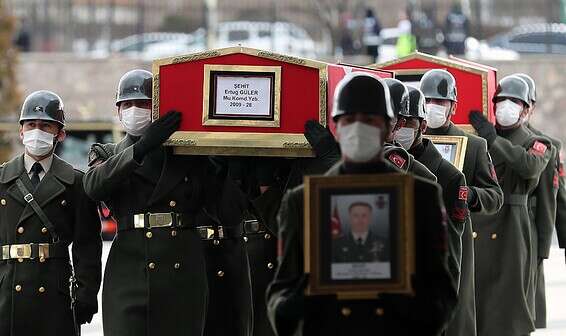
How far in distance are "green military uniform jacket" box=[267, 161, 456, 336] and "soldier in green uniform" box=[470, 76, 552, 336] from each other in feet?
16.5

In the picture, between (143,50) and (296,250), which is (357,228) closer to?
(296,250)

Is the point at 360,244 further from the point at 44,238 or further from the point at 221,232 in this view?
the point at 221,232

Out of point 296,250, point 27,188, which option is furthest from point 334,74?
point 296,250

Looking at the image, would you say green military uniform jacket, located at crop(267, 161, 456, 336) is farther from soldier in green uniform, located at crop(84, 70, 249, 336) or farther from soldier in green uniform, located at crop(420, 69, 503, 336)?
soldier in green uniform, located at crop(420, 69, 503, 336)

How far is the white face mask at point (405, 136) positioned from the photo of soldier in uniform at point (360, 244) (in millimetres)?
3020

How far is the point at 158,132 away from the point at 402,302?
2.76m

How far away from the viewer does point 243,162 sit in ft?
28.8

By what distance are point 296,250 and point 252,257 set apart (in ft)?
12.9

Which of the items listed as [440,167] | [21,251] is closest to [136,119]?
[21,251]

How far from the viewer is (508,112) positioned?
435 inches

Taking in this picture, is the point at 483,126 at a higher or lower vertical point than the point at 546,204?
higher

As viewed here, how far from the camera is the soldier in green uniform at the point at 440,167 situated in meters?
8.56

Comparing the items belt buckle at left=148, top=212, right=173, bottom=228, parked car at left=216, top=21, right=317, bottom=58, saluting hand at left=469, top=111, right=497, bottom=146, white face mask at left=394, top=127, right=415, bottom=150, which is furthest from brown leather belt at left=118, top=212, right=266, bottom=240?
parked car at left=216, top=21, right=317, bottom=58

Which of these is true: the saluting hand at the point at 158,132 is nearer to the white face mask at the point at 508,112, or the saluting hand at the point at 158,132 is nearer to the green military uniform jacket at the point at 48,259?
the green military uniform jacket at the point at 48,259
